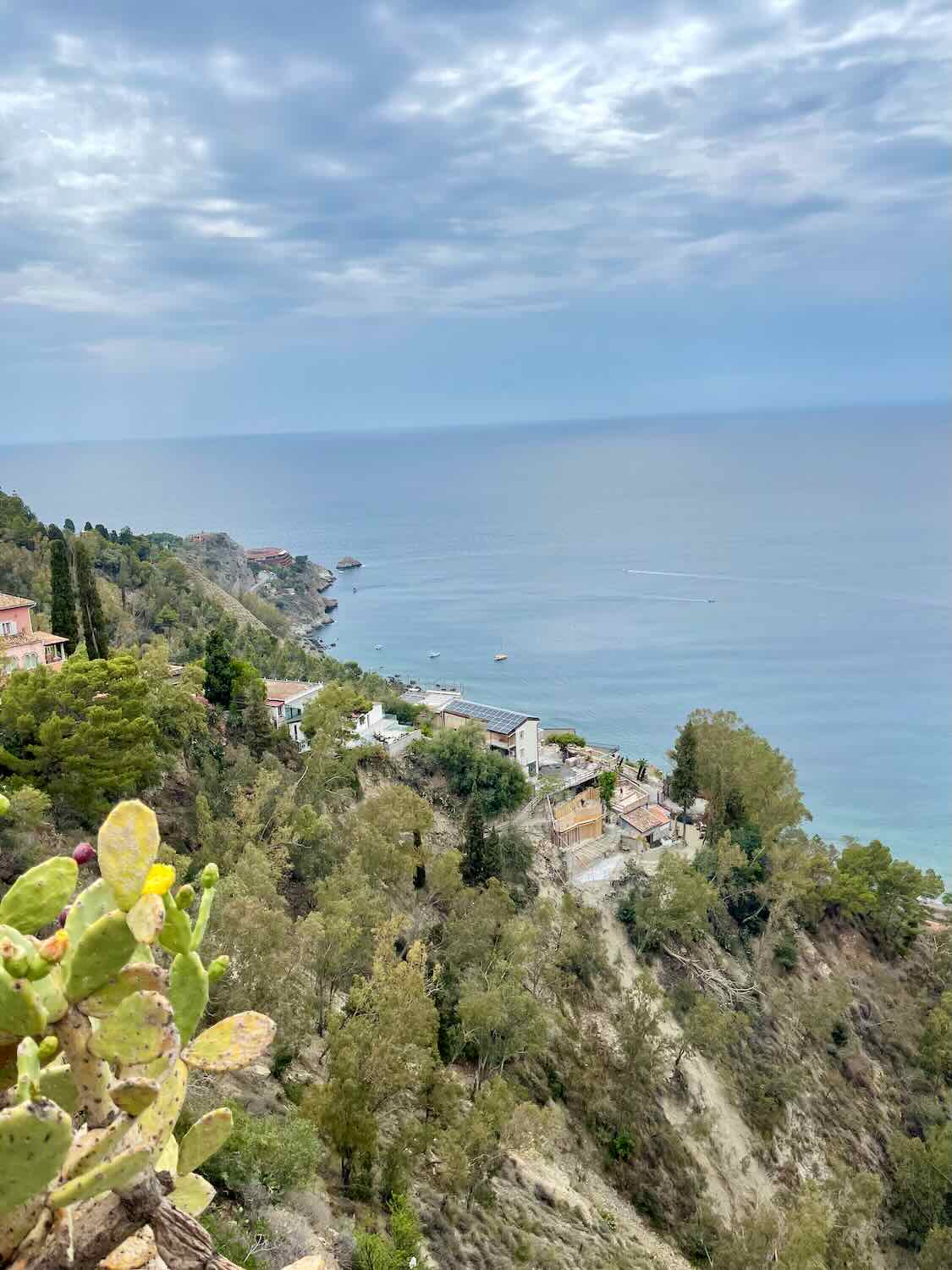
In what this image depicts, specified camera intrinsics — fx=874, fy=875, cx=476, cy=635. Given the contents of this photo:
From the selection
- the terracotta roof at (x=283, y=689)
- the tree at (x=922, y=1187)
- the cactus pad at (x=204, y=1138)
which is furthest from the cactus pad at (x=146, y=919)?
the terracotta roof at (x=283, y=689)

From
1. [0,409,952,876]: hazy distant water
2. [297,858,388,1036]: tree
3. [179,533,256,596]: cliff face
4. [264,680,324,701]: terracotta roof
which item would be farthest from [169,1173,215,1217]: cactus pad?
[179,533,256,596]: cliff face

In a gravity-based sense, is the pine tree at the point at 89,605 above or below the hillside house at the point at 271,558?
below

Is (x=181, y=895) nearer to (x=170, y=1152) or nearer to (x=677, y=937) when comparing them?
(x=170, y=1152)

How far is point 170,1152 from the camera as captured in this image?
19.4ft

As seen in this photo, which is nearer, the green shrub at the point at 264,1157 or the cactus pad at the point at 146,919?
the cactus pad at the point at 146,919

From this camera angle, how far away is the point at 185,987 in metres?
5.41

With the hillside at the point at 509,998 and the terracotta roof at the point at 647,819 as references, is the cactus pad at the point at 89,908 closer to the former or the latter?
the hillside at the point at 509,998

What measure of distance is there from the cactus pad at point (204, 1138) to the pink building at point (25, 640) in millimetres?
30440

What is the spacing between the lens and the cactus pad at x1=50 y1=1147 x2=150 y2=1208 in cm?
431

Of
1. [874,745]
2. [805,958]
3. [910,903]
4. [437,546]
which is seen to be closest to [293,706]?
[805,958]

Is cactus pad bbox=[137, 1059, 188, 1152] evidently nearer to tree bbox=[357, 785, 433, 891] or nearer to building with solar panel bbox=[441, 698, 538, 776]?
tree bbox=[357, 785, 433, 891]

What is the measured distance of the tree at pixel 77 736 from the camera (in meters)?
23.5

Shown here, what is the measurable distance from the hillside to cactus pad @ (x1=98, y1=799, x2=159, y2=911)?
531 mm

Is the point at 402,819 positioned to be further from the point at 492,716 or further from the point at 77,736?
the point at 492,716
